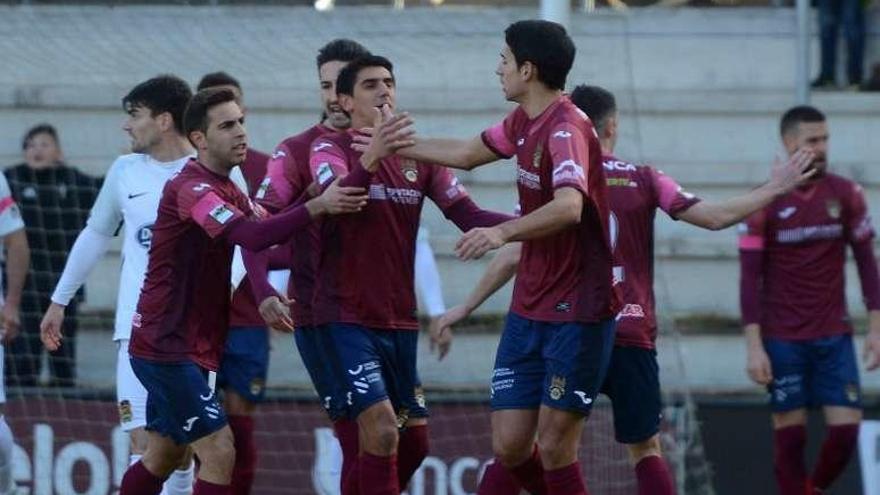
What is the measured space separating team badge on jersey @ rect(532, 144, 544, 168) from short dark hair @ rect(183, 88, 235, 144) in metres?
1.27

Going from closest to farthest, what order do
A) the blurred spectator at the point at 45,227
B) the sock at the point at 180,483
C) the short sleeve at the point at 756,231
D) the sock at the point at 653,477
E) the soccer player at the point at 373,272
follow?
the soccer player at the point at 373,272
the sock at the point at 653,477
the sock at the point at 180,483
the short sleeve at the point at 756,231
the blurred spectator at the point at 45,227

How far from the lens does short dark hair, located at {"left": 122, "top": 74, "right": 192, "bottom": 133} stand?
27.5 feet

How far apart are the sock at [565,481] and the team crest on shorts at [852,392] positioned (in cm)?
317

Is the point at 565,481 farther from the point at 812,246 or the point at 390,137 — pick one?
the point at 812,246

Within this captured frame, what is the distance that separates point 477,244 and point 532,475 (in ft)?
5.09

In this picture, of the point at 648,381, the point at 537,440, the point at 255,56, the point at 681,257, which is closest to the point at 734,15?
the point at 681,257

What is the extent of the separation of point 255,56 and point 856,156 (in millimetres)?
3945

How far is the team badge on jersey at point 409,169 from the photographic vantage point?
806 cm

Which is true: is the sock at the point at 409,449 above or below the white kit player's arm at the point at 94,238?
below

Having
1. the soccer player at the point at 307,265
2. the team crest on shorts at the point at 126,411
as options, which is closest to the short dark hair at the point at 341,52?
the soccer player at the point at 307,265

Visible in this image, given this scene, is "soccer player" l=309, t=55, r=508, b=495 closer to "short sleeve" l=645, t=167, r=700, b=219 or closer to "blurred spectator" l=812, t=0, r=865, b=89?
"short sleeve" l=645, t=167, r=700, b=219

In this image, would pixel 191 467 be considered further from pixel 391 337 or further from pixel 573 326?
pixel 573 326

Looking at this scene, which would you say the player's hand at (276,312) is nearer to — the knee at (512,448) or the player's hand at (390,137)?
the player's hand at (390,137)

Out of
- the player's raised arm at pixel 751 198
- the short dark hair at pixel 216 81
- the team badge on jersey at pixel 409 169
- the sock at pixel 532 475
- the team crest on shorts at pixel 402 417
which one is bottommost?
the sock at pixel 532 475
